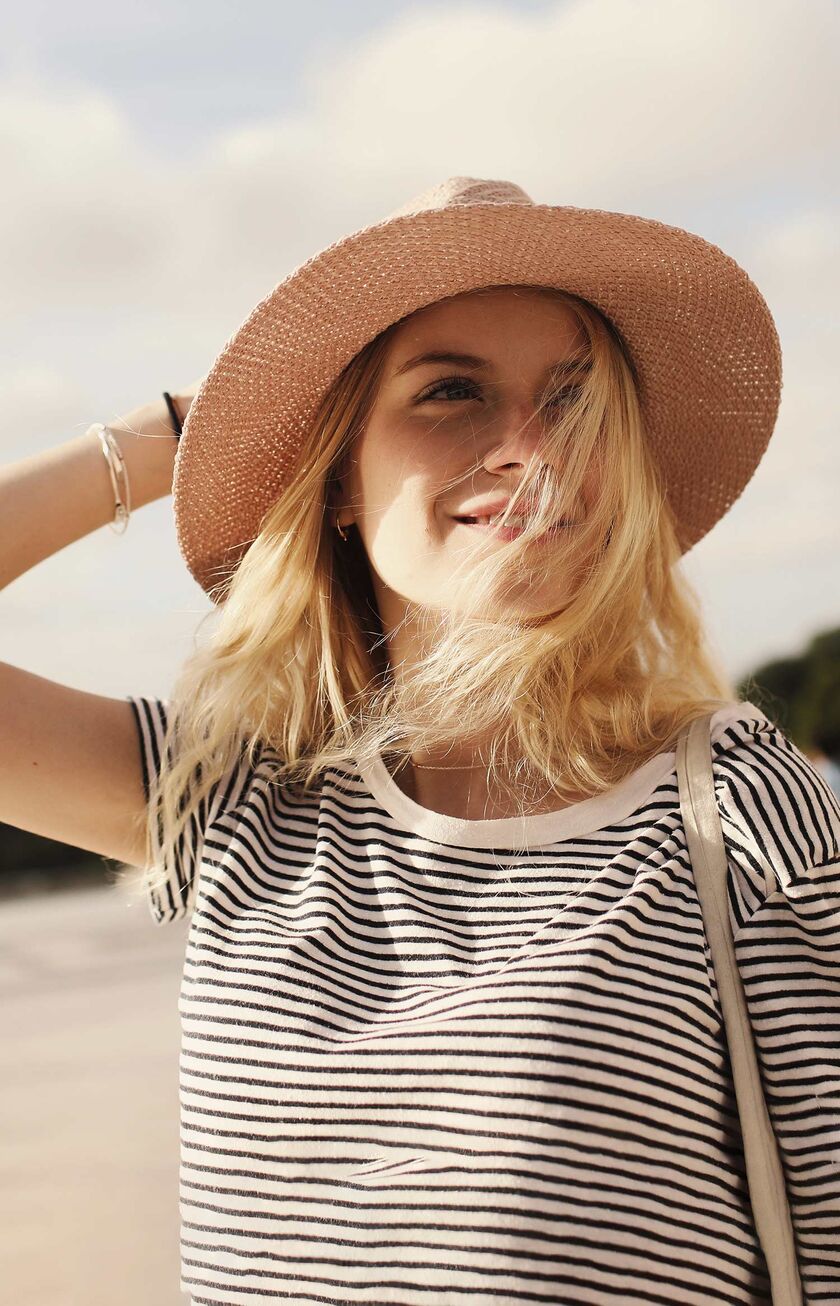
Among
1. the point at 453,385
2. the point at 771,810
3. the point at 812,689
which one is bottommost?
the point at 771,810

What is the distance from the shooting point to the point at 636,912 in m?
1.46

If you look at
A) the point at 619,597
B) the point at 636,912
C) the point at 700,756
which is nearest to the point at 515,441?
the point at 619,597

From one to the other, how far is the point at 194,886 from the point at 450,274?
100 cm

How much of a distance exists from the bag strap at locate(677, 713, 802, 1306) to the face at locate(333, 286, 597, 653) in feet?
1.49

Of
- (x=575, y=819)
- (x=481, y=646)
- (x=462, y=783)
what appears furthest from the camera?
(x=462, y=783)

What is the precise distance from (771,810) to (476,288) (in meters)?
0.90

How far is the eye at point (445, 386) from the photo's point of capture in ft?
5.83

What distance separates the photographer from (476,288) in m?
1.82

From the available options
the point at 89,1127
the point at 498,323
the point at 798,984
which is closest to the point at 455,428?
the point at 498,323

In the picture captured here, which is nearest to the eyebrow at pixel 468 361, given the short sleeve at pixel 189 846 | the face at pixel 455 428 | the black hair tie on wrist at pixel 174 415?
the face at pixel 455 428

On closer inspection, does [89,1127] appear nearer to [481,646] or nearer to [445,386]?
[481,646]

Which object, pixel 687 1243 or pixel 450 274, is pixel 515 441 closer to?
pixel 450 274

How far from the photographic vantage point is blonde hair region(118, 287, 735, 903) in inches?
67.6

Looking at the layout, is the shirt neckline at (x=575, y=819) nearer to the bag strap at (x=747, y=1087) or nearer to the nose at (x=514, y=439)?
the bag strap at (x=747, y=1087)
